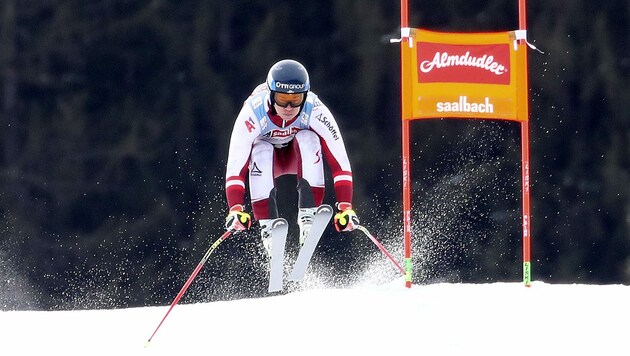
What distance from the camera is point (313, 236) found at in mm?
7359

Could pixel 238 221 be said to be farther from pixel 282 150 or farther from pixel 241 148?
pixel 282 150

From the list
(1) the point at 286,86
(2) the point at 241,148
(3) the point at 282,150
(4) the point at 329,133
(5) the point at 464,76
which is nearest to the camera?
(1) the point at 286,86

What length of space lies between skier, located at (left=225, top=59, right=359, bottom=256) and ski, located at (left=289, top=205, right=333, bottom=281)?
0.23 feet

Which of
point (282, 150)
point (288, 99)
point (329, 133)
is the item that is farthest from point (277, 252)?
point (288, 99)

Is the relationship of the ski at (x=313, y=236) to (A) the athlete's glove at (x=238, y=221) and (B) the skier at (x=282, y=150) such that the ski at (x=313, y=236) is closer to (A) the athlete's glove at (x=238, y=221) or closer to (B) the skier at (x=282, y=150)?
(B) the skier at (x=282, y=150)

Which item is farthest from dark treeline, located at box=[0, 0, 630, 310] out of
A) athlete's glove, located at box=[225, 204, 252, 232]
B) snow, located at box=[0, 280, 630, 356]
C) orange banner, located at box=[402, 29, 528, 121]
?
athlete's glove, located at box=[225, 204, 252, 232]

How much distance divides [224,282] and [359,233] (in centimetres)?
203

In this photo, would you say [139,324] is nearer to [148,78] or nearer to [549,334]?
[549,334]

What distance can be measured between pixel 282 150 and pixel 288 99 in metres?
0.47

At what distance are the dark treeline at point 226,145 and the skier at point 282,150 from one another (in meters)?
6.91

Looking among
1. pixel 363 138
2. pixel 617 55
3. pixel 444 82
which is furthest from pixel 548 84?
pixel 444 82

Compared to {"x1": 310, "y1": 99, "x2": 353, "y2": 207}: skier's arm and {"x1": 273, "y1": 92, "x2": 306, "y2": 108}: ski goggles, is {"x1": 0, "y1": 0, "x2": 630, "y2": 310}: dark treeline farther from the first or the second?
{"x1": 273, "y1": 92, "x2": 306, "y2": 108}: ski goggles

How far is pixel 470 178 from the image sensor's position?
14820mm

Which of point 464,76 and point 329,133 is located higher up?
point 464,76
